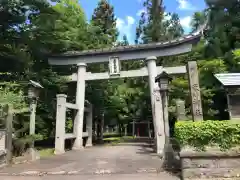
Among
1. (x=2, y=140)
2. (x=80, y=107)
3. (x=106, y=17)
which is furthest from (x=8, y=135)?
(x=106, y=17)

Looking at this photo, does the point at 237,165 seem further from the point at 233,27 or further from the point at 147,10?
the point at 147,10

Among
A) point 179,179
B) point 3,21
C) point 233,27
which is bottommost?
point 179,179

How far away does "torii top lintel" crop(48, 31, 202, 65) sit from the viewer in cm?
1456

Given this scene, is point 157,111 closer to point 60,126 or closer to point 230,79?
point 230,79

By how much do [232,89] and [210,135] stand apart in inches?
154

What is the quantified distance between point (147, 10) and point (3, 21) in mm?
17903

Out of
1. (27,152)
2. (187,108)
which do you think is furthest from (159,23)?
(27,152)

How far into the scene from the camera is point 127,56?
15445 millimetres

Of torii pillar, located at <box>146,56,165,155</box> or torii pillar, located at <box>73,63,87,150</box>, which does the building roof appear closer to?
torii pillar, located at <box>146,56,165,155</box>

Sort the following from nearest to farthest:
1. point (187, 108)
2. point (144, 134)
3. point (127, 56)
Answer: point (127, 56) < point (187, 108) < point (144, 134)

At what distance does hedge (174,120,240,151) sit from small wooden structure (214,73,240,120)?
10.3 feet

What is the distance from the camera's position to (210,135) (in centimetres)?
599

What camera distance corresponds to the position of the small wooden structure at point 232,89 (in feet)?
28.8

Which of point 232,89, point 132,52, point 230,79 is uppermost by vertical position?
point 132,52
